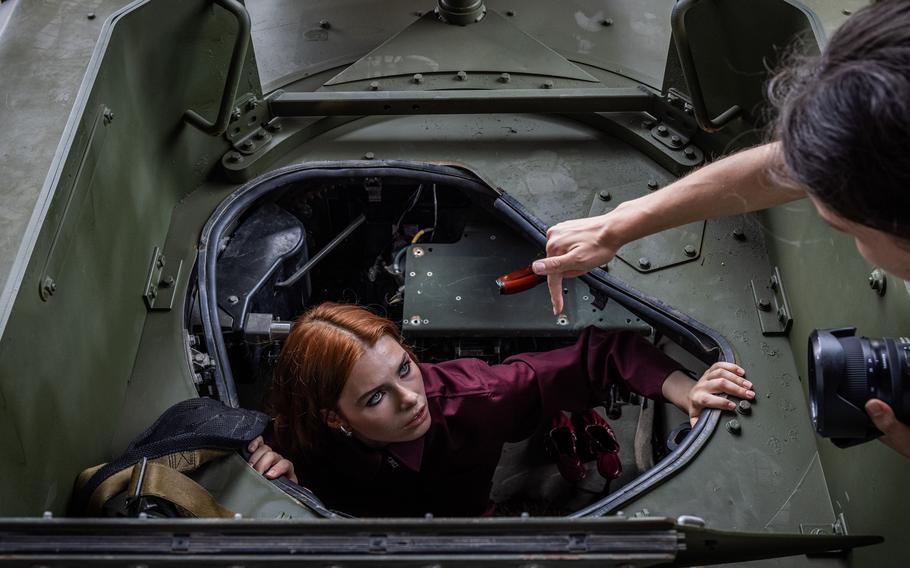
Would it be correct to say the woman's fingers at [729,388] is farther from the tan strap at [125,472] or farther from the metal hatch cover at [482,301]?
the tan strap at [125,472]

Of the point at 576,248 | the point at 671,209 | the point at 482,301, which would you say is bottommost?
the point at 482,301

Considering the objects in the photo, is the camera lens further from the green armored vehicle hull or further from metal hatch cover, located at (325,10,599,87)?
metal hatch cover, located at (325,10,599,87)

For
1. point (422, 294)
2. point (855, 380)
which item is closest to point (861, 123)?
point (855, 380)

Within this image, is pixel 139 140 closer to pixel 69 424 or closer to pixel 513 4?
pixel 69 424

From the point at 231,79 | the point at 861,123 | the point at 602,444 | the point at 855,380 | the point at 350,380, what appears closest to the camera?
the point at 861,123

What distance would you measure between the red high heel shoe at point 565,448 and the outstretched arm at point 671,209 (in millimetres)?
587

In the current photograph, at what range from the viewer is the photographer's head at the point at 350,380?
2.28 metres

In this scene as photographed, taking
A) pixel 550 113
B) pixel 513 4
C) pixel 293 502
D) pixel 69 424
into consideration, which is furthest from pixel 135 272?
pixel 513 4

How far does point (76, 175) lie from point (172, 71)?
0.56 metres

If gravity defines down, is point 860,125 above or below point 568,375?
above

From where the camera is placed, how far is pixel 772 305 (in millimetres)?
2525

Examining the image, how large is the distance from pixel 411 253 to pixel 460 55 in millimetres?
672

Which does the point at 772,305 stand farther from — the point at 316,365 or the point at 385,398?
the point at 316,365

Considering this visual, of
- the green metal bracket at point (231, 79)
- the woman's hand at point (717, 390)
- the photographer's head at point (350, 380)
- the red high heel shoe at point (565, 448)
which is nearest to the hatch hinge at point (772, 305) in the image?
the woman's hand at point (717, 390)
